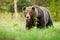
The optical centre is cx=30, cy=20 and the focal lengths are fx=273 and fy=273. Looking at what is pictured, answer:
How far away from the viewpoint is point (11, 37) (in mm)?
5680

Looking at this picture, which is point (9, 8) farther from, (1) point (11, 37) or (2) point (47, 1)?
(1) point (11, 37)

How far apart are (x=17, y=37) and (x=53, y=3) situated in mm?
18968

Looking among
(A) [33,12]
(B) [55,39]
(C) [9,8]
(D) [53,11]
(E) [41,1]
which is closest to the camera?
(B) [55,39]

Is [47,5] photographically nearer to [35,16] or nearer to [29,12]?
[35,16]

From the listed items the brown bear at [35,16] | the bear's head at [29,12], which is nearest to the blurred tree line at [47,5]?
the brown bear at [35,16]

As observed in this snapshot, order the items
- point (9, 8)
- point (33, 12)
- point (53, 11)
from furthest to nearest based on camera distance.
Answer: point (9, 8) < point (53, 11) < point (33, 12)

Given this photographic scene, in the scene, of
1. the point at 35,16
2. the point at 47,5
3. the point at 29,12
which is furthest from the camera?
the point at 47,5

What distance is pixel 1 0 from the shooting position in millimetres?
31016

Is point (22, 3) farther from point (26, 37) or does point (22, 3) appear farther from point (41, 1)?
point (26, 37)

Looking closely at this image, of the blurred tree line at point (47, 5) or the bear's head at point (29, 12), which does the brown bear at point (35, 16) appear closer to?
the bear's head at point (29, 12)

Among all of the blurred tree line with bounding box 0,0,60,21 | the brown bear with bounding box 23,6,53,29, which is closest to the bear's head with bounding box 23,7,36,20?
the brown bear with bounding box 23,6,53,29

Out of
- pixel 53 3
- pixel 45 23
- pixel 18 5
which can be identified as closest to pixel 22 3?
pixel 18 5

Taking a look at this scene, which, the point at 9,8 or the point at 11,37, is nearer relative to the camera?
the point at 11,37

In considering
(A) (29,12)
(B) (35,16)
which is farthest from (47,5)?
(A) (29,12)
